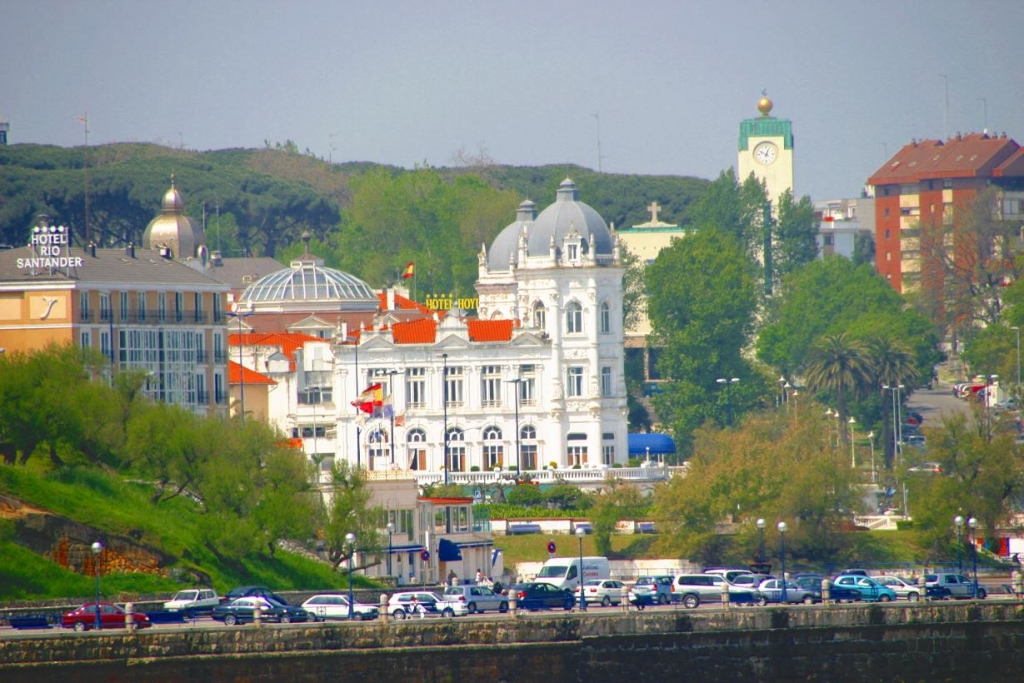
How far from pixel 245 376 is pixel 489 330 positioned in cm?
1450

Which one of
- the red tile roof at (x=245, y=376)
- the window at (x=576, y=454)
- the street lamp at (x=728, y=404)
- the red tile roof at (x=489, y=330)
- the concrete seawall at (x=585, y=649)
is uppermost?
the red tile roof at (x=489, y=330)

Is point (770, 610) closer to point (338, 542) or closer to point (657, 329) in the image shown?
point (338, 542)

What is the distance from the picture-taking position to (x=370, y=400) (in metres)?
139

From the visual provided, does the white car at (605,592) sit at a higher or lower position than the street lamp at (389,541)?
lower

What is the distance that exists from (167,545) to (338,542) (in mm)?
9129

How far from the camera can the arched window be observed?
492 ft

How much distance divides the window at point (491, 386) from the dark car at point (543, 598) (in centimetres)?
5913

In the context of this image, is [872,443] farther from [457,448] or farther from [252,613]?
[252,613]

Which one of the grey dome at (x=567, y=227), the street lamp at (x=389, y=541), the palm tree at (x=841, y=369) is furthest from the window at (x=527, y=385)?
the street lamp at (x=389, y=541)

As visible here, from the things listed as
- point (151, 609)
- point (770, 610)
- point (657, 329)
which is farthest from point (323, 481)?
point (657, 329)

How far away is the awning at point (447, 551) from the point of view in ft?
362

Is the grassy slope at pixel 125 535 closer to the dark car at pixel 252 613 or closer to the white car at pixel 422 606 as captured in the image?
the dark car at pixel 252 613

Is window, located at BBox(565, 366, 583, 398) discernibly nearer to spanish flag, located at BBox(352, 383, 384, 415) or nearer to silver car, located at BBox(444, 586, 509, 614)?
spanish flag, located at BBox(352, 383, 384, 415)

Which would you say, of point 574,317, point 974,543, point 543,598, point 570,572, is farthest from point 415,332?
point 543,598
